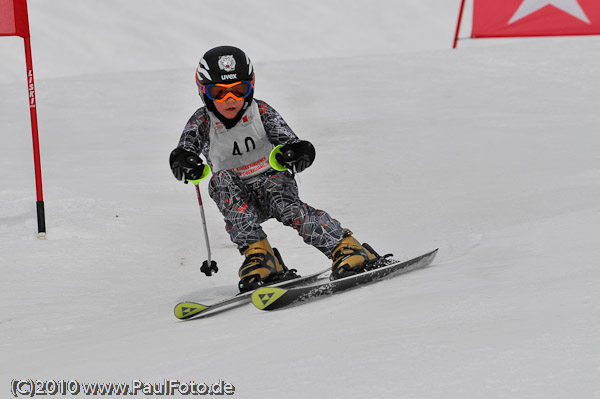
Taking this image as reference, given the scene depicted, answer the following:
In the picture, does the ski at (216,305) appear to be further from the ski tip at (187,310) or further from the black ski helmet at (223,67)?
the black ski helmet at (223,67)

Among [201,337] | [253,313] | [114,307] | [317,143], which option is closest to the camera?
[201,337]

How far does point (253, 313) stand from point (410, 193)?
11.9ft

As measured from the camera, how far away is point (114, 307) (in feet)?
13.2

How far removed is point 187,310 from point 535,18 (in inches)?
269

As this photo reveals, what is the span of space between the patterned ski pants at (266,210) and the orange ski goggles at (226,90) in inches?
14.8

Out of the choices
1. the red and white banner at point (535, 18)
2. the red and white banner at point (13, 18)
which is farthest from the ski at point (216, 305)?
the red and white banner at point (535, 18)

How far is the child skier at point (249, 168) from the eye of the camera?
150 inches

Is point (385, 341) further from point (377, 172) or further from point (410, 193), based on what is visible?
point (377, 172)

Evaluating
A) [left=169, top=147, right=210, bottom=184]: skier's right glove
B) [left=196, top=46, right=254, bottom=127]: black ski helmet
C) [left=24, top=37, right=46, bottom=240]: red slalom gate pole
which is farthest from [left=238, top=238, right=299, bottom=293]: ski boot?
[left=24, top=37, right=46, bottom=240]: red slalom gate pole

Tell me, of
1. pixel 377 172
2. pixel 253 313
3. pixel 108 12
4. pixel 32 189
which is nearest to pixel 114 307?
pixel 253 313

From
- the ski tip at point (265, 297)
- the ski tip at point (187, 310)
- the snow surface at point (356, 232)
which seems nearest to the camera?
the snow surface at point (356, 232)

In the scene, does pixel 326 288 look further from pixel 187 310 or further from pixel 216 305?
pixel 187 310

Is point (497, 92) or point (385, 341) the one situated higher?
point (497, 92)

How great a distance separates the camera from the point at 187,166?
377 cm
